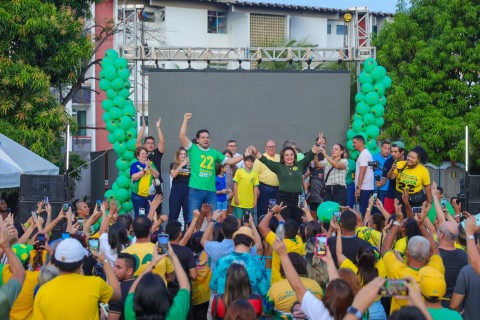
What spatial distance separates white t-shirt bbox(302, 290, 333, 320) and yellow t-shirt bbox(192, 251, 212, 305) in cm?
230

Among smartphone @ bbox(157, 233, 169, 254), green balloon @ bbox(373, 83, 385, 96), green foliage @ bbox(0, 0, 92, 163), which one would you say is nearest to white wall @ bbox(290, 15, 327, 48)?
green foliage @ bbox(0, 0, 92, 163)

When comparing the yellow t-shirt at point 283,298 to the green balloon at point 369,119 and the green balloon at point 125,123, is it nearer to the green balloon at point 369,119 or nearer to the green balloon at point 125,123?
the green balloon at point 125,123

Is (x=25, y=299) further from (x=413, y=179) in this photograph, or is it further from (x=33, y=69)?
(x=33, y=69)

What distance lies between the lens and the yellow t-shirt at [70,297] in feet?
17.6

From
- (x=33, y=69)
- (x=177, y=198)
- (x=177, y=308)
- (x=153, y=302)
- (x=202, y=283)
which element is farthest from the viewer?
(x=33, y=69)

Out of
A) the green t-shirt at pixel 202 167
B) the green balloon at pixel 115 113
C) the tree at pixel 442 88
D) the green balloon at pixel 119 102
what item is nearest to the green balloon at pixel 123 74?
the green balloon at pixel 119 102

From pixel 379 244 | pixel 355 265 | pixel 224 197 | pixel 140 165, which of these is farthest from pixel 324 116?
pixel 355 265

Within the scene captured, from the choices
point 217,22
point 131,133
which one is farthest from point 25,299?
point 217,22

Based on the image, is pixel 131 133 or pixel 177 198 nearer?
pixel 177 198

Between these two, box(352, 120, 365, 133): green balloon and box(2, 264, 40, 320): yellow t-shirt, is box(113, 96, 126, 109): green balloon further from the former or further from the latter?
box(2, 264, 40, 320): yellow t-shirt

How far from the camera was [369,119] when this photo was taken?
1761cm

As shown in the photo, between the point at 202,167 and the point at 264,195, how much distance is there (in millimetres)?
1757

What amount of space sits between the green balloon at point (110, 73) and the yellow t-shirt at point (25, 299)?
35.3ft

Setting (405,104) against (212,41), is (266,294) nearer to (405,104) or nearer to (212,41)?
(405,104)
